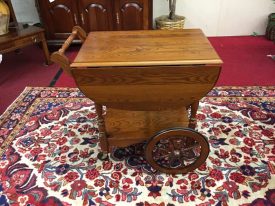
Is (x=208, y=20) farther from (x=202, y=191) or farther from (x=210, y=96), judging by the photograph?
(x=202, y=191)

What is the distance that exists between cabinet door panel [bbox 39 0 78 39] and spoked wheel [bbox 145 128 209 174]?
7.00ft

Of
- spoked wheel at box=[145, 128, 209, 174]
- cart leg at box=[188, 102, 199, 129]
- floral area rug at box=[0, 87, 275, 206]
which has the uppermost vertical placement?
cart leg at box=[188, 102, 199, 129]

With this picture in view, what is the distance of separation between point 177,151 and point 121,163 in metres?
0.38

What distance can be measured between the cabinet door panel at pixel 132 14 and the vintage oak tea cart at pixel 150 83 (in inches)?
53.3

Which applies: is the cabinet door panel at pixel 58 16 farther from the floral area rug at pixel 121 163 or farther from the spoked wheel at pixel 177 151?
the spoked wheel at pixel 177 151

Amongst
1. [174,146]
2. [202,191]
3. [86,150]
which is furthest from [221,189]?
[86,150]

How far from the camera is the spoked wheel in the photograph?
1.29 m

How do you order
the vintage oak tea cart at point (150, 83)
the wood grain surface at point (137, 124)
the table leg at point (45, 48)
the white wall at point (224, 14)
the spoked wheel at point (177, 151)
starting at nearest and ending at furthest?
the vintage oak tea cart at point (150, 83) → the spoked wheel at point (177, 151) → the wood grain surface at point (137, 124) → the table leg at point (45, 48) → the white wall at point (224, 14)

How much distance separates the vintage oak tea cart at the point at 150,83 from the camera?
1162mm

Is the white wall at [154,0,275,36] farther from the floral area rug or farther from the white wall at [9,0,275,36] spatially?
the floral area rug

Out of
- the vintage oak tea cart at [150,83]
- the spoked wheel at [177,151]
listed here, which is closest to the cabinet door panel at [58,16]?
the vintage oak tea cart at [150,83]

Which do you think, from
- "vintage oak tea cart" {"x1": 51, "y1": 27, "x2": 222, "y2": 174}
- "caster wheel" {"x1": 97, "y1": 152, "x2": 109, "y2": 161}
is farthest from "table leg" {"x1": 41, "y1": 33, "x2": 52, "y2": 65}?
"caster wheel" {"x1": 97, "y1": 152, "x2": 109, "y2": 161}

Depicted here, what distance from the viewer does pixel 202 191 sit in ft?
4.41

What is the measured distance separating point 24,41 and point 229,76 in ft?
7.39
